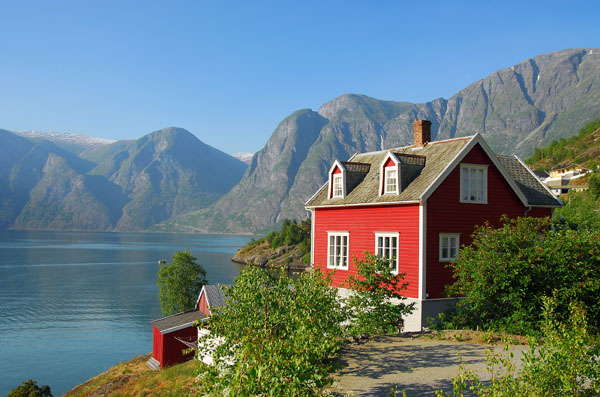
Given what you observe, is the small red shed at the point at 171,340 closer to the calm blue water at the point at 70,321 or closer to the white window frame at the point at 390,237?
the calm blue water at the point at 70,321

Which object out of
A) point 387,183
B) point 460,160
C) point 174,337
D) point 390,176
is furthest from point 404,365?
point 174,337

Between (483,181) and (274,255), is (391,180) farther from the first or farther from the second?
(274,255)

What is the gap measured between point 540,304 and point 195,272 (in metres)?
44.9

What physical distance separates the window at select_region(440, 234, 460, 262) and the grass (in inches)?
565

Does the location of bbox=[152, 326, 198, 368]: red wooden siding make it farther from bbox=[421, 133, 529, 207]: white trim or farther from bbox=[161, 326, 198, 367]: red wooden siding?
bbox=[421, 133, 529, 207]: white trim

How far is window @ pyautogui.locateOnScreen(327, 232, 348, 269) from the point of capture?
28734 millimetres

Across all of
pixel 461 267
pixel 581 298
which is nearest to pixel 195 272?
pixel 461 267

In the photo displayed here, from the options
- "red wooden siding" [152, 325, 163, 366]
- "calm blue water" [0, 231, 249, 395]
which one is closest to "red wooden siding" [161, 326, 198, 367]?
"red wooden siding" [152, 325, 163, 366]

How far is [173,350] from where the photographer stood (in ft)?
131

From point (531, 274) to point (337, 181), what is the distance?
14072mm

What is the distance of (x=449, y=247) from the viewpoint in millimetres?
24875

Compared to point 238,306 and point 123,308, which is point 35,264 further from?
point 238,306

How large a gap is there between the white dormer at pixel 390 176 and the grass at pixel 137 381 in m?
14.1

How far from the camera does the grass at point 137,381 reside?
28094 mm
